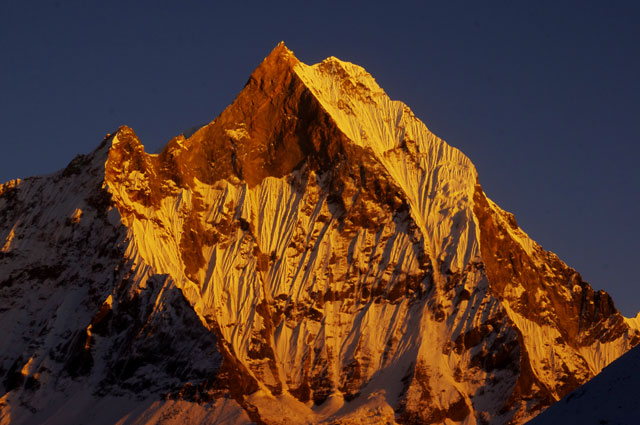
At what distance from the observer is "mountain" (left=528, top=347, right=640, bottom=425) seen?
87.2 metres

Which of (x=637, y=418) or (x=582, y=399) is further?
(x=582, y=399)

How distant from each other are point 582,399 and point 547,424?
8.93ft

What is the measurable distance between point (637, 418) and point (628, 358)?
9648 millimetres

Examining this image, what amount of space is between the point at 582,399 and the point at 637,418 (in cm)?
721

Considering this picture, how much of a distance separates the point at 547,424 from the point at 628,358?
7241 mm

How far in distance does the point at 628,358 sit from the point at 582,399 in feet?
15.4

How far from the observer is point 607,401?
8956cm

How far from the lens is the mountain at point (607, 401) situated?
87.2m

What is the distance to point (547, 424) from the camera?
91.6 meters

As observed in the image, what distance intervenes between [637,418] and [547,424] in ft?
26.6

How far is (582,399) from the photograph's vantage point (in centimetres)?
9175

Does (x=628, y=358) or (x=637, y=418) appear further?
(x=628, y=358)

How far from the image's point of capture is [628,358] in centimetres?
9400

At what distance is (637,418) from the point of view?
278 ft
